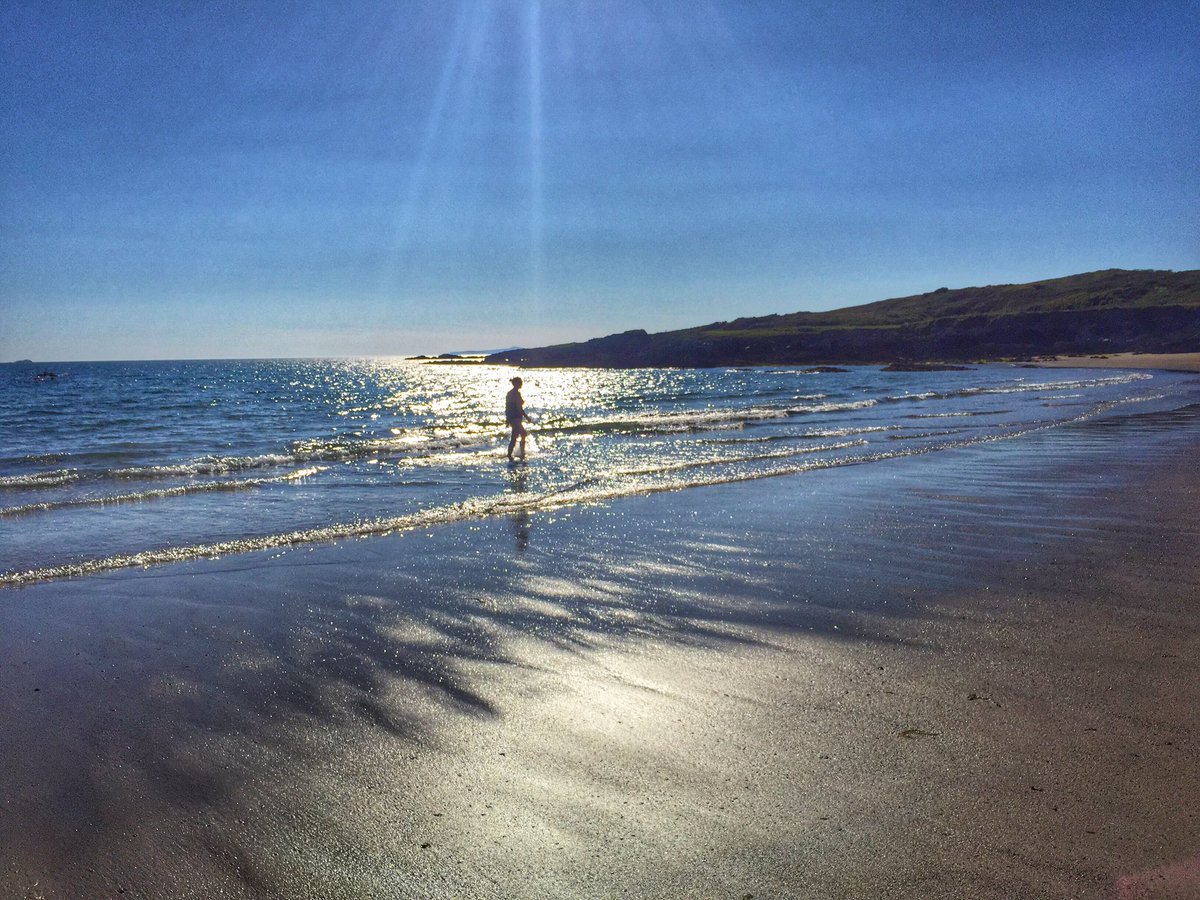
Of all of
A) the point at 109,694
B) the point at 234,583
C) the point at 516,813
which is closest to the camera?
the point at 516,813

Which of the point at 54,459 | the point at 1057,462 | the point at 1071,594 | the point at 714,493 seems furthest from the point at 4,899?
the point at 54,459

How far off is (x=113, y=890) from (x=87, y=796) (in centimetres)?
98

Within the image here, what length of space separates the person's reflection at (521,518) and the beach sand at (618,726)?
1.16 meters

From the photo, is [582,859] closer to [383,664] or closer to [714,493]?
[383,664]

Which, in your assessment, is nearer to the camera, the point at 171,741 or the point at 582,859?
the point at 582,859

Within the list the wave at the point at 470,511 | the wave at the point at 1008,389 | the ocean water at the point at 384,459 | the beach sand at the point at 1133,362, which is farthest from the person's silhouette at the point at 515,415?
the beach sand at the point at 1133,362

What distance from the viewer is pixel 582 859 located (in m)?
3.55

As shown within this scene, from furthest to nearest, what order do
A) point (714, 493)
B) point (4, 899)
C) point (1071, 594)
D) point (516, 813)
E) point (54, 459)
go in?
point (54, 459), point (714, 493), point (1071, 594), point (516, 813), point (4, 899)

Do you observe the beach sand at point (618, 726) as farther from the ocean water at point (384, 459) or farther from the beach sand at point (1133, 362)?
the beach sand at point (1133, 362)

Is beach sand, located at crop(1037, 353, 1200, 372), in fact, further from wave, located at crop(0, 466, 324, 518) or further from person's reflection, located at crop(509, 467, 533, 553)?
wave, located at crop(0, 466, 324, 518)

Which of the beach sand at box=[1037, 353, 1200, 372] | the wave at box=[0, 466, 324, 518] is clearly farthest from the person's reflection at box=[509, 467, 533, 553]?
the beach sand at box=[1037, 353, 1200, 372]

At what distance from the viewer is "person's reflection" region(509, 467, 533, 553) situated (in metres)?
10.6

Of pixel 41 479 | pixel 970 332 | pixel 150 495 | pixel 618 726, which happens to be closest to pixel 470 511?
pixel 150 495

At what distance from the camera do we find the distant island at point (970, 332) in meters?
101
